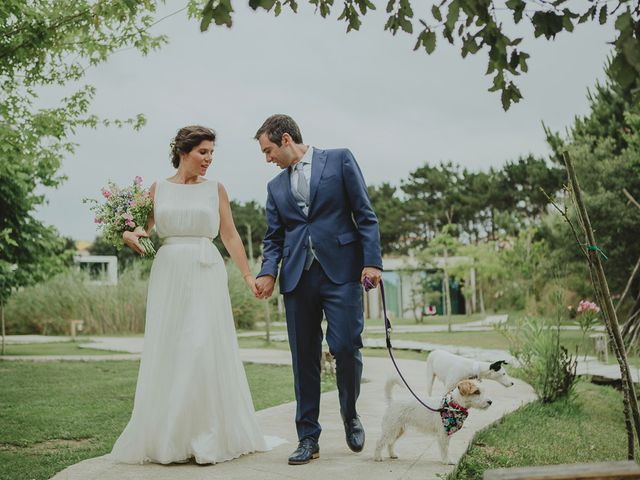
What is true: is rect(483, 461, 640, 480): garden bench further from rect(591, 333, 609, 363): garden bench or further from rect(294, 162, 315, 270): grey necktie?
rect(591, 333, 609, 363): garden bench

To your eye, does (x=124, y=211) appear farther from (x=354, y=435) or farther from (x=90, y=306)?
(x=90, y=306)

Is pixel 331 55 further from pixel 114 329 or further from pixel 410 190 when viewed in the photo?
pixel 410 190

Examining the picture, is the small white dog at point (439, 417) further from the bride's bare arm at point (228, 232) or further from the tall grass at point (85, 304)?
the tall grass at point (85, 304)

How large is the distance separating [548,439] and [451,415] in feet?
5.74

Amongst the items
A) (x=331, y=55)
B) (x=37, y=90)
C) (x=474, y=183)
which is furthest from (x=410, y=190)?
(x=37, y=90)

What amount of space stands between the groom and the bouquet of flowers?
906 millimetres

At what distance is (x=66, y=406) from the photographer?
7672mm

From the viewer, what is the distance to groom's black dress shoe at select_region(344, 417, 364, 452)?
14.5 ft

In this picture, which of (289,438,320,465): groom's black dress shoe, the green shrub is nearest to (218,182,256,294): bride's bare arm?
(289,438,320,465): groom's black dress shoe

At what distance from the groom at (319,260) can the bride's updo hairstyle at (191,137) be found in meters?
0.40

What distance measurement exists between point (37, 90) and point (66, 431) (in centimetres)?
489

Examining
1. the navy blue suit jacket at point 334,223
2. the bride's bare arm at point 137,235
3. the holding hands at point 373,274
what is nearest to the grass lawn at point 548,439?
the holding hands at point 373,274

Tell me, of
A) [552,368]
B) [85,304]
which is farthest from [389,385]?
[85,304]

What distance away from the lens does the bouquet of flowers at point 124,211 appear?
4816mm
